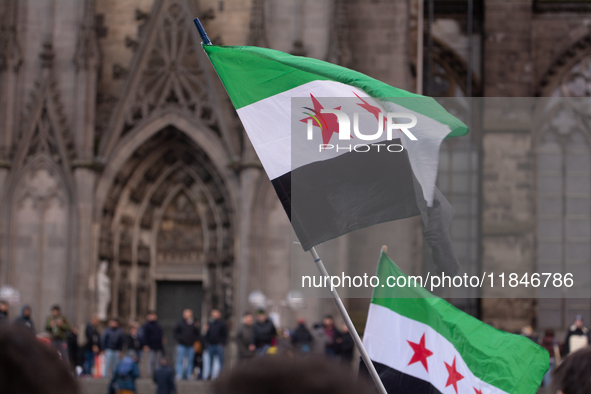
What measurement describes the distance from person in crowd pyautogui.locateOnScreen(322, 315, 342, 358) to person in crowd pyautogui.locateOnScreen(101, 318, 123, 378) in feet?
12.4

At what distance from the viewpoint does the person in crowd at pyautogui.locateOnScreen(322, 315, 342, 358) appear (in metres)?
15.5

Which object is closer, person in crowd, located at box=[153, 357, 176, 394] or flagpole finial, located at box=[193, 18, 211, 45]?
flagpole finial, located at box=[193, 18, 211, 45]

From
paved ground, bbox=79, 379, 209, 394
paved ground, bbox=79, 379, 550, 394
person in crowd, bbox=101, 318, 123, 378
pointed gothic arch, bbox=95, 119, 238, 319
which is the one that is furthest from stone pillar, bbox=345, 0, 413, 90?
paved ground, bbox=79, 379, 209, 394

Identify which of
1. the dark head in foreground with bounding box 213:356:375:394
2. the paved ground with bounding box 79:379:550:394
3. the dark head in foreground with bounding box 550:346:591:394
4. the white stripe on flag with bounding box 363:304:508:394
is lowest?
the paved ground with bounding box 79:379:550:394

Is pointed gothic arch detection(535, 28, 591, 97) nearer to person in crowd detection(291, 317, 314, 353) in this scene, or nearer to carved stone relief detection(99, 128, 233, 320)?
carved stone relief detection(99, 128, 233, 320)

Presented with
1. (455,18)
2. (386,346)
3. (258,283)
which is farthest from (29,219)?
(386,346)

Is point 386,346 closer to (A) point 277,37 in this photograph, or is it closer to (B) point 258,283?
(B) point 258,283

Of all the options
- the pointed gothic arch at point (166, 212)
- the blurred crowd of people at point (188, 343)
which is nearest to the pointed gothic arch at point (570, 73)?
the blurred crowd of people at point (188, 343)

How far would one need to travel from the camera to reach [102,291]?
20281 mm

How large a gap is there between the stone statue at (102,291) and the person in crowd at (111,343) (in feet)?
12.9

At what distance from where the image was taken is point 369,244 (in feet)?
67.8

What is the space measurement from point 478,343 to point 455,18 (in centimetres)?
2044

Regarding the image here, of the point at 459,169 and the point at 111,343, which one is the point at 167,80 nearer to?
the point at 111,343

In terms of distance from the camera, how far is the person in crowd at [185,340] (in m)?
16.0
